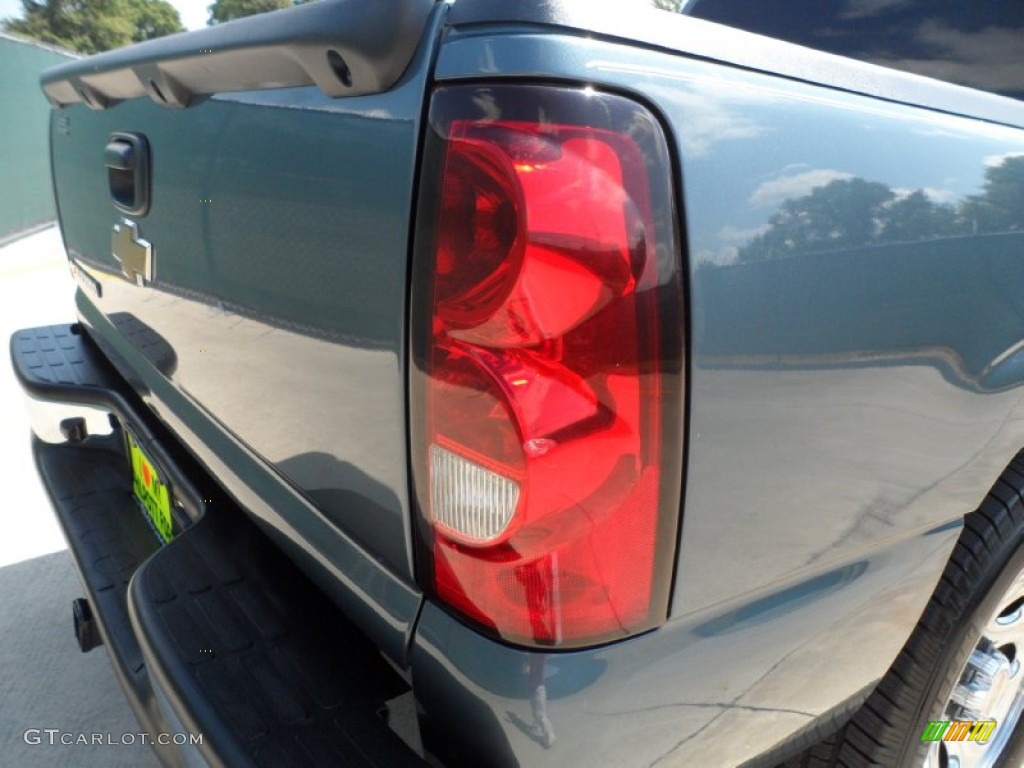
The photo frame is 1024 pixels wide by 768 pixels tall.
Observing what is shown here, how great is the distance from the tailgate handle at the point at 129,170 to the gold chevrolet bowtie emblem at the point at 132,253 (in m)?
0.05

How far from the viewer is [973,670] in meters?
1.75

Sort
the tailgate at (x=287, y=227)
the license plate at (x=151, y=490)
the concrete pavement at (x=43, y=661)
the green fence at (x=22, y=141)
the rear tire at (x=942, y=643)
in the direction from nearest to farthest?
the tailgate at (x=287, y=227)
the rear tire at (x=942, y=643)
the license plate at (x=151, y=490)
the concrete pavement at (x=43, y=661)
the green fence at (x=22, y=141)

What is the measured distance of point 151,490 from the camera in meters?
1.98

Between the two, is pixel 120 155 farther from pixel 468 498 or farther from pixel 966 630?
pixel 966 630

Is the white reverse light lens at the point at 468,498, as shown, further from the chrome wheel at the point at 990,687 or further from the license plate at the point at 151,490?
the chrome wheel at the point at 990,687

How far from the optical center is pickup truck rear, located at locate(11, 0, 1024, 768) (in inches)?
38.0

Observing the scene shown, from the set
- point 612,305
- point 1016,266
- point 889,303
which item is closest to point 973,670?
point 1016,266

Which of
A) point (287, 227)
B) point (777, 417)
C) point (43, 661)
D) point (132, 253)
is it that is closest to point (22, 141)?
point (43, 661)

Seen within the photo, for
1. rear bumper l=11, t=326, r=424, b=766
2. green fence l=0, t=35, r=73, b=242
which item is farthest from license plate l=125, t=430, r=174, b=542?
green fence l=0, t=35, r=73, b=242

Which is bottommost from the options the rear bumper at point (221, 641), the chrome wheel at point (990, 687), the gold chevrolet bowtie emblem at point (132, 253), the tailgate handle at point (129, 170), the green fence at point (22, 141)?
the green fence at point (22, 141)

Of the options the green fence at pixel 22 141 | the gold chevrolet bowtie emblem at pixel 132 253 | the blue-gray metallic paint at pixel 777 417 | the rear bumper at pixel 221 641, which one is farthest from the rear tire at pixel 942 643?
the green fence at pixel 22 141

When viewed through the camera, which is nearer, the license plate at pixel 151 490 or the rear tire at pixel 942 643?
the rear tire at pixel 942 643

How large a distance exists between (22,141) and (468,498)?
12.9 m

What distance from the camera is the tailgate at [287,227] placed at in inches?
41.8
